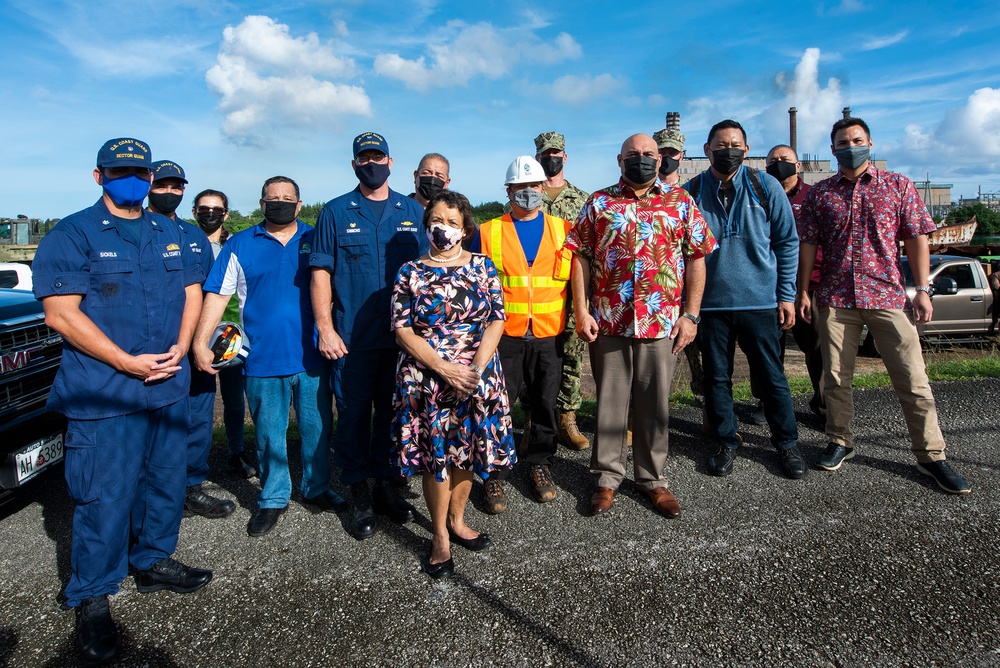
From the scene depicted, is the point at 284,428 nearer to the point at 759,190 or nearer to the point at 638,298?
the point at 638,298

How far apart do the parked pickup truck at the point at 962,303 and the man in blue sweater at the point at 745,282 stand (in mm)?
8941

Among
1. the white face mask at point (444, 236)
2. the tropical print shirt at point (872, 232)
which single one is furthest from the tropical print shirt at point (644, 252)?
the tropical print shirt at point (872, 232)

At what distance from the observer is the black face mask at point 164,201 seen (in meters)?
4.30

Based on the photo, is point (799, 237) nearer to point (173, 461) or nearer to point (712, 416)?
point (712, 416)

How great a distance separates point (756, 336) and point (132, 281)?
3.63m

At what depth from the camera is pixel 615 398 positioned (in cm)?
386

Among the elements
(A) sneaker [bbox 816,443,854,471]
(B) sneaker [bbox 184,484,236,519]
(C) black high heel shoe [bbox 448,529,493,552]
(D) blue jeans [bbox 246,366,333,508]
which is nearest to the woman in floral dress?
(C) black high heel shoe [bbox 448,529,493,552]

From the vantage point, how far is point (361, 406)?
3764mm

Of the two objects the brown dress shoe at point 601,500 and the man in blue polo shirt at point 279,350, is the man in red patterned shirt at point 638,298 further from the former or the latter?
the man in blue polo shirt at point 279,350

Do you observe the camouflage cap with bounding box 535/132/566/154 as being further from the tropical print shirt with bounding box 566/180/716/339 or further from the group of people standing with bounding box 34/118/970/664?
the tropical print shirt with bounding box 566/180/716/339

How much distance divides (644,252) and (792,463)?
68.7 inches

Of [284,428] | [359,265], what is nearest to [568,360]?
[359,265]

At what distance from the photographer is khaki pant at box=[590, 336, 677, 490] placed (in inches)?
148

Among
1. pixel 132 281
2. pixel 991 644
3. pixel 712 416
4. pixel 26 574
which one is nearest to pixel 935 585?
pixel 991 644
